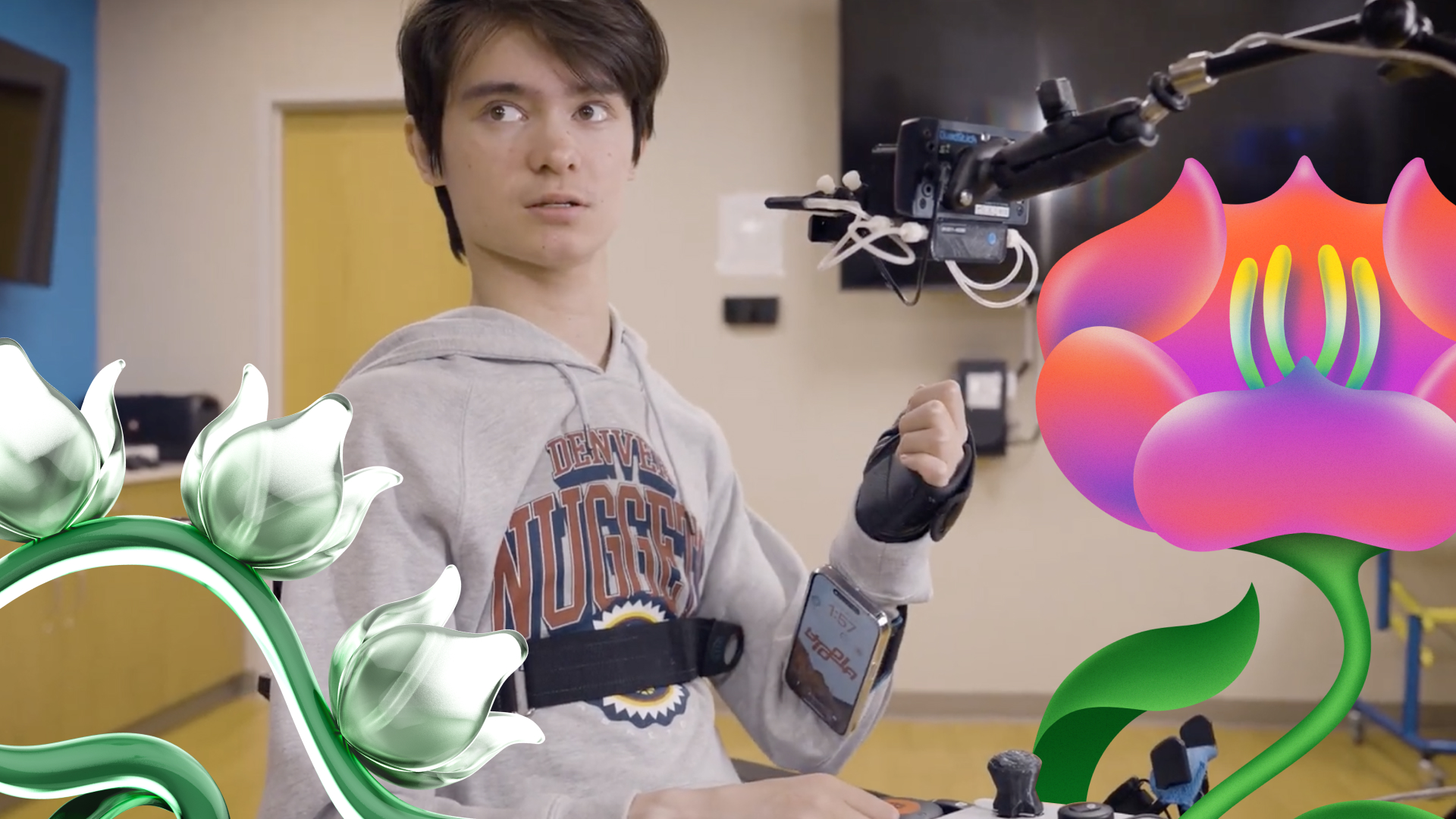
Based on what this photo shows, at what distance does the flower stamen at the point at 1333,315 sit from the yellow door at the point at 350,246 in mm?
3047

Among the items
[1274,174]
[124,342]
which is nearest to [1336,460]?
[1274,174]

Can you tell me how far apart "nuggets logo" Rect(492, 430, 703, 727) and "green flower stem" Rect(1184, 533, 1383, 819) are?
0.38 m

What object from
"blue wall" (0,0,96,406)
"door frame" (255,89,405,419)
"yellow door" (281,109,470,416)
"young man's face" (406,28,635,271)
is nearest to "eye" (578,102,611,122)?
"young man's face" (406,28,635,271)

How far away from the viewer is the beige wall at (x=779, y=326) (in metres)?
3.10

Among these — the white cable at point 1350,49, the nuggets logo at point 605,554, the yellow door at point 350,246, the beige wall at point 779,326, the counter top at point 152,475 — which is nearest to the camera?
the white cable at point 1350,49

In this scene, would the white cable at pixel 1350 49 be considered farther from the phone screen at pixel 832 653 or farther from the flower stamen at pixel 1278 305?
the phone screen at pixel 832 653

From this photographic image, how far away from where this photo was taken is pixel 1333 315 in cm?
57

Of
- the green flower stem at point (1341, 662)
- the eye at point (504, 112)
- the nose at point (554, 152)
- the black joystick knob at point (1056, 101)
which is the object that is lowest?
the green flower stem at point (1341, 662)

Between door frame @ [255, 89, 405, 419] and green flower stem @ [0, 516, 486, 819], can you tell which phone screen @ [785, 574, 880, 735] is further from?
door frame @ [255, 89, 405, 419]

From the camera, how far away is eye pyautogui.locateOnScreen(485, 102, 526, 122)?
77cm

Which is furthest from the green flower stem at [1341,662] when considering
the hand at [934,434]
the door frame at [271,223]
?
the door frame at [271,223]

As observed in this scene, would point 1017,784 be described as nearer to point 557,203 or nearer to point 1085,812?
point 1085,812

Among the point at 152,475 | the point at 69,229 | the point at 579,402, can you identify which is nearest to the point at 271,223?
the point at 69,229

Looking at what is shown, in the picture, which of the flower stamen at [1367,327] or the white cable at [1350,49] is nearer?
the white cable at [1350,49]
